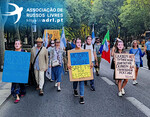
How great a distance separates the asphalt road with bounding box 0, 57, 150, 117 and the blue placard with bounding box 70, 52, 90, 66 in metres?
1.01

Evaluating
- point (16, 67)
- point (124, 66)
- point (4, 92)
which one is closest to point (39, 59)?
point (16, 67)

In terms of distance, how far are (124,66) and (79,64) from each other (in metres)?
1.42

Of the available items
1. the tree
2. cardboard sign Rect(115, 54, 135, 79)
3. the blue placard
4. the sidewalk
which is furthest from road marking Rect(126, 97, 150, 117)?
the tree

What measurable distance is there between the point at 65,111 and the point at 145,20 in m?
36.0

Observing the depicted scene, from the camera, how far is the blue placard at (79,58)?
6555 millimetres

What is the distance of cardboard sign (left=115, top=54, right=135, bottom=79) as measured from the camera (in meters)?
7.09

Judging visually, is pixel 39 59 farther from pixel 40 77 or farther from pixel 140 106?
pixel 140 106

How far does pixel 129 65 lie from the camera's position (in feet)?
23.5

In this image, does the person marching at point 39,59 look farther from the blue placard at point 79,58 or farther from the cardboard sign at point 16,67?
the blue placard at point 79,58

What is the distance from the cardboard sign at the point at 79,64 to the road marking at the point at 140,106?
1263mm

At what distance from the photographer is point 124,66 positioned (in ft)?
23.5

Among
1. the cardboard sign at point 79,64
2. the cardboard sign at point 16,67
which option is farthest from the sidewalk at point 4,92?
the cardboard sign at point 79,64

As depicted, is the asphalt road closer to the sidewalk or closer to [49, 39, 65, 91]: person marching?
the sidewalk

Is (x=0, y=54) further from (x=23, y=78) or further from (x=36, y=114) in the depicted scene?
(x=36, y=114)
